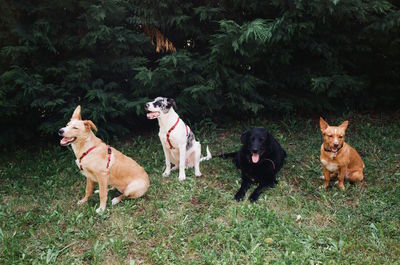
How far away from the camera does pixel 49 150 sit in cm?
793

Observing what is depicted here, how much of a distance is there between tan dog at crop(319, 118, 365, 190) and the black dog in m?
0.80

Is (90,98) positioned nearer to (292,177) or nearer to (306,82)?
(292,177)

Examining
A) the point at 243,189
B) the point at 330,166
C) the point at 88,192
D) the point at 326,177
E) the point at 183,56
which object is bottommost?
the point at 88,192

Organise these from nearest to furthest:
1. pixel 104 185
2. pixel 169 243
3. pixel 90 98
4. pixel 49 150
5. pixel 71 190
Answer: pixel 169 243, pixel 104 185, pixel 71 190, pixel 90 98, pixel 49 150

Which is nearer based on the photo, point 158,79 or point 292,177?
point 292,177

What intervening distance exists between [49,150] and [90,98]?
5.49 feet

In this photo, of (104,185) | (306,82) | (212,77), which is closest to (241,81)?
(212,77)

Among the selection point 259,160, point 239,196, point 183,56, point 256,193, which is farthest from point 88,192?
point 183,56

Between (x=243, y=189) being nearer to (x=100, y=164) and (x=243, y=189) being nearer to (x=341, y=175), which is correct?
(x=341, y=175)

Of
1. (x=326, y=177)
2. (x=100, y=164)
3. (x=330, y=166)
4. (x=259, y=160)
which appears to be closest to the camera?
(x=100, y=164)

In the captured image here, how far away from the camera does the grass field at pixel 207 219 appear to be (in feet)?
13.4

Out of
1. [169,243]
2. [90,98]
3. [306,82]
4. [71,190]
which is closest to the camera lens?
[169,243]

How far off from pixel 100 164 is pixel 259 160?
2.51m

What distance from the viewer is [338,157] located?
17.2 ft
